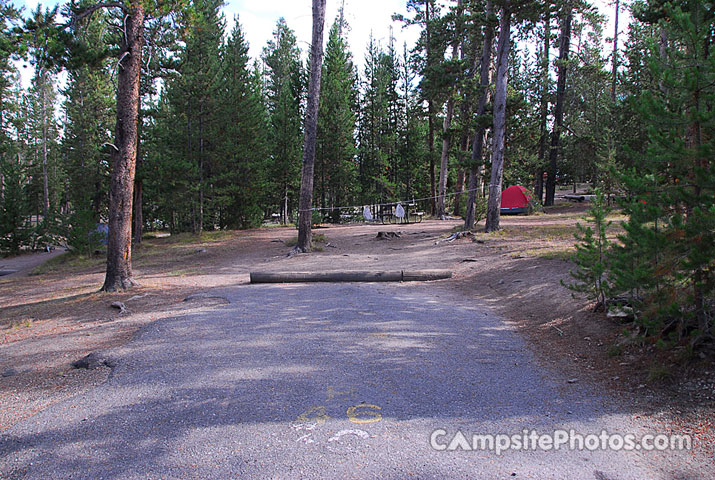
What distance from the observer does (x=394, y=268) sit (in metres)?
11.9

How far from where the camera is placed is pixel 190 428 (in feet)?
11.8

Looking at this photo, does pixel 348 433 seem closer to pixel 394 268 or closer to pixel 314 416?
pixel 314 416

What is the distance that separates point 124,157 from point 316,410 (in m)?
8.13

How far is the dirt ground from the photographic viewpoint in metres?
4.09

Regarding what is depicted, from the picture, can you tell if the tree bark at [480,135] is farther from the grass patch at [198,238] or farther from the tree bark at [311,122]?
the grass patch at [198,238]

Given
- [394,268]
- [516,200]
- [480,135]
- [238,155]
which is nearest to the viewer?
[394,268]

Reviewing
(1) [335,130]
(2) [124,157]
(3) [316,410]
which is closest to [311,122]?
(2) [124,157]

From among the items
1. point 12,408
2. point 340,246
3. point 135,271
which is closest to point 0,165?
point 135,271

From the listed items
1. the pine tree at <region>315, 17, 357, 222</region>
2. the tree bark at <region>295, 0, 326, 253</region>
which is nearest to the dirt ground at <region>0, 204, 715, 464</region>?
the tree bark at <region>295, 0, 326, 253</region>

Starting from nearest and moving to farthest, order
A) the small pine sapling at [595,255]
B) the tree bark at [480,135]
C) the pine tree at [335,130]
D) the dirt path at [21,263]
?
the small pine sapling at [595,255] < the tree bark at [480,135] < the dirt path at [21,263] < the pine tree at [335,130]

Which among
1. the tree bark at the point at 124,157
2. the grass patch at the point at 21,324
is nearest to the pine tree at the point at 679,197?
the grass patch at the point at 21,324

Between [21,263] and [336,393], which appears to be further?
[21,263]

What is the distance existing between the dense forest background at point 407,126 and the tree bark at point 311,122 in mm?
4396

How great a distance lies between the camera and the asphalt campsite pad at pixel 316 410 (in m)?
3.06
